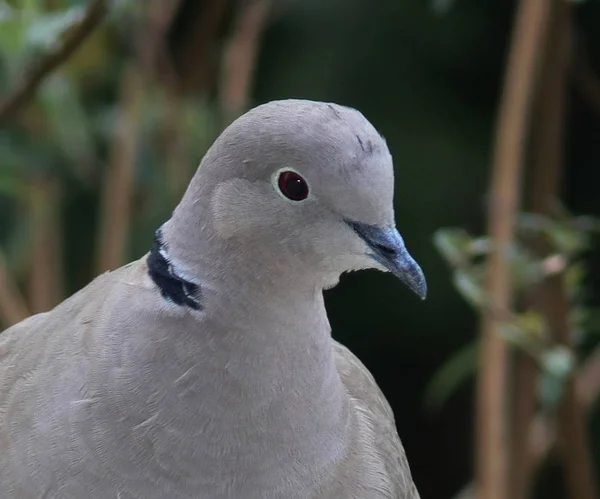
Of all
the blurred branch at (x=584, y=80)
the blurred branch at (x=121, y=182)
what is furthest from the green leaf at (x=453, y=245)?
the blurred branch at (x=584, y=80)

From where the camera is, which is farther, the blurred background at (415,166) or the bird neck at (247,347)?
the blurred background at (415,166)

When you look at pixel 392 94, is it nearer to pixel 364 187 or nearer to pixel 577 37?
pixel 577 37

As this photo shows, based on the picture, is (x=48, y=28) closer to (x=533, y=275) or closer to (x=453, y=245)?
(x=453, y=245)

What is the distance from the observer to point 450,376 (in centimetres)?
189

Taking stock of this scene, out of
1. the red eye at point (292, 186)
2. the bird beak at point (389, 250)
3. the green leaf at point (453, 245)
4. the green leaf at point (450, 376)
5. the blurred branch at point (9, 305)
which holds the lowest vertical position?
the green leaf at point (450, 376)

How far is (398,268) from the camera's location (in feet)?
2.56

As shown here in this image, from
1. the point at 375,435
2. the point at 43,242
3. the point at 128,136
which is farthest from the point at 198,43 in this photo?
the point at 375,435

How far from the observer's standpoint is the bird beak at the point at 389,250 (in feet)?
2.53

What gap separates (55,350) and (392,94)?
1.20 metres

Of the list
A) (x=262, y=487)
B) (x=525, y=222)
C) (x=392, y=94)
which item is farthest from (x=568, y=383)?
(x=392, y=94)

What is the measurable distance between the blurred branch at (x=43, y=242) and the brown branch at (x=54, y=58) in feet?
1.17

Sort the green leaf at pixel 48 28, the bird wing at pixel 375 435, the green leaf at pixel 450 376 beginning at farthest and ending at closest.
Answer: the green leaf at pixel 450 376, the green leaf at pixel 48 28, the bird wing at pixel 375 435

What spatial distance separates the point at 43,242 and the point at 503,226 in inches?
30.9

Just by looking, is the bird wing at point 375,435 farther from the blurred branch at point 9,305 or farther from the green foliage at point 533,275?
the blurred branch at point 9,305
